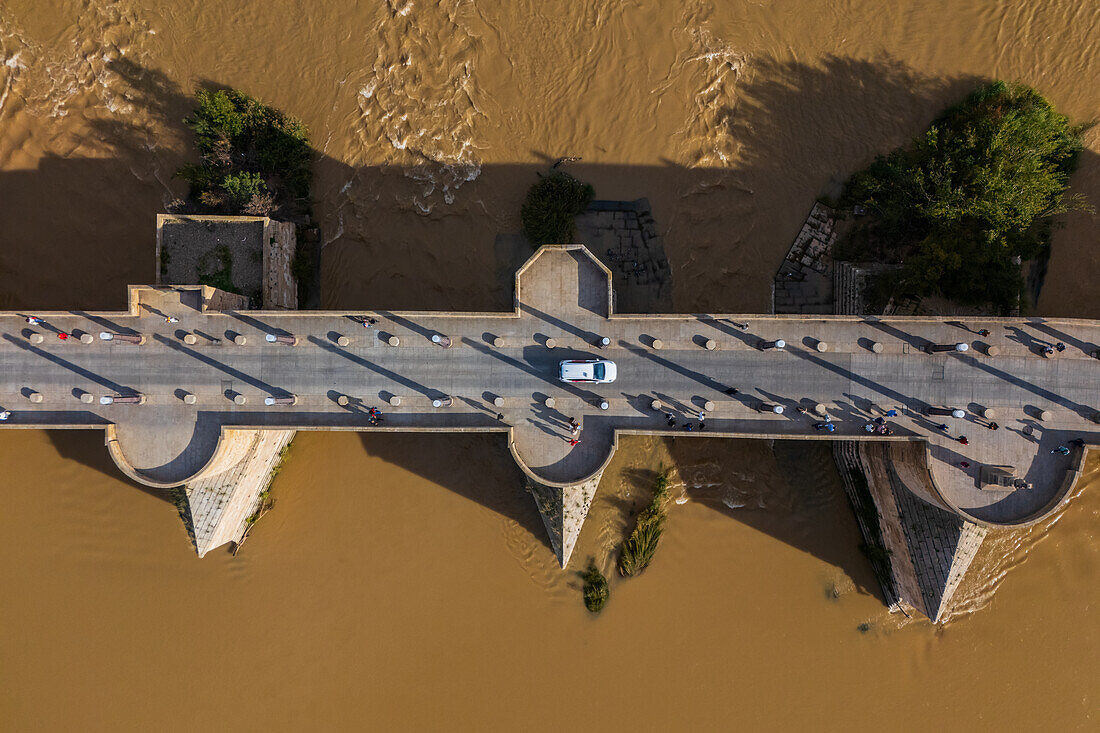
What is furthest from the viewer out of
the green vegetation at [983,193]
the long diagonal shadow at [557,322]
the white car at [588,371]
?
the green vegetation at [983,193]

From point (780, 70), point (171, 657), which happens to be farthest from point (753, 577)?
point (171, 657)

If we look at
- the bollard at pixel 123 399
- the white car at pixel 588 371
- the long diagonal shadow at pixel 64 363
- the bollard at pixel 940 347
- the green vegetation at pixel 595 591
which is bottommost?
the green vegetation at pixel 595 591

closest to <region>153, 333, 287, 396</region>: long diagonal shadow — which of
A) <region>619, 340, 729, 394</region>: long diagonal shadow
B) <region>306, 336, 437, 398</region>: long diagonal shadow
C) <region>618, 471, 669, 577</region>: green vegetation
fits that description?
<region>306, 336, 437, 398</region>: long diagonal shadow

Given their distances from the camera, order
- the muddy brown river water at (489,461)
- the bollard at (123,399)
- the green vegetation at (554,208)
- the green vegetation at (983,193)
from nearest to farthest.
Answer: the bollard at (123,399) < the green vegetation at (983,193) < the muddy brown river water at (489,461) < the green vegetation at (554,208)

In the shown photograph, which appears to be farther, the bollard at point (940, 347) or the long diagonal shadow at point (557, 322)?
the long diagonal shadow at point (557, 322)

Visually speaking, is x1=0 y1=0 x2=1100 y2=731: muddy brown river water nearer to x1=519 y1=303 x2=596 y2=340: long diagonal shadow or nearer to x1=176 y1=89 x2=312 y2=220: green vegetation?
x1=176 y1=89 x2=312 y2=220: green vegetation

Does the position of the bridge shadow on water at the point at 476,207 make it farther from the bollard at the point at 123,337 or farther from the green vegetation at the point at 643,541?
the bollard at the point at 123,337

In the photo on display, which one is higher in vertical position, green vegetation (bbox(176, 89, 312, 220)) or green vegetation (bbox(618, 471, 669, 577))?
green vegetation (bbox(176, 89, 312, 220))

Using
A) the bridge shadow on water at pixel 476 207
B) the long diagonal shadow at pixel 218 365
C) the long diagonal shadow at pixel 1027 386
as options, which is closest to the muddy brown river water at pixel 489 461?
the bridge shadow on water at pixel 476 207
